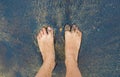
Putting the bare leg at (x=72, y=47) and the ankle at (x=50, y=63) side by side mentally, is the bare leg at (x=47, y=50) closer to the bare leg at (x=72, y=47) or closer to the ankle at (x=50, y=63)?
→ the ankle at (x=50, y=63)

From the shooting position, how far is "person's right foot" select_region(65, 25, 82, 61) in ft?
7.88

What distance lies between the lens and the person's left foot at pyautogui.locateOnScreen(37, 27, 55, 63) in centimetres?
242

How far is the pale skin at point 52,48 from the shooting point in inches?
93.6

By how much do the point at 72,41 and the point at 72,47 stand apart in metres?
0.05

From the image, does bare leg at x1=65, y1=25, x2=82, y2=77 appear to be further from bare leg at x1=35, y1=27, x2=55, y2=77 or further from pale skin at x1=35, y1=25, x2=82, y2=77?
bare leg at x1=35, y1=27, x2=55, y2=77

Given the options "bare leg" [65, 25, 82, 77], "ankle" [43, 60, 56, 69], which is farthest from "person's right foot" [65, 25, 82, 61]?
"ankle" [43, 60, 56, 69]

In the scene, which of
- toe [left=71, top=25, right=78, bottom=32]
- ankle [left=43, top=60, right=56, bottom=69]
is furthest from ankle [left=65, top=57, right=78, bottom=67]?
toe [left=71, top=25, right=78, bottom=32]

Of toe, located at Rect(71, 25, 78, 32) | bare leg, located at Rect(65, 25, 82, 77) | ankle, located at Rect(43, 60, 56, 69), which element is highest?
toe, located at Rect(71, 25, 78, 32)

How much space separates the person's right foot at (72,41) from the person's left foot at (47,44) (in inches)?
5.1

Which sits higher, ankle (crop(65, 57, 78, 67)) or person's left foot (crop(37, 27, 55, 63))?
person's left foot (crop(37, 27, 55, 63))

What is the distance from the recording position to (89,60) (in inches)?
96.4

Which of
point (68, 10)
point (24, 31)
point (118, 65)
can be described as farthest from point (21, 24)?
point (118, 65)

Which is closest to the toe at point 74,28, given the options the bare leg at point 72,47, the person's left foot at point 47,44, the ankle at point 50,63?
the bare leg at point 72,47

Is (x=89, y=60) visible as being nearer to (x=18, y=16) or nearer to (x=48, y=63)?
(x=48, y=63)
